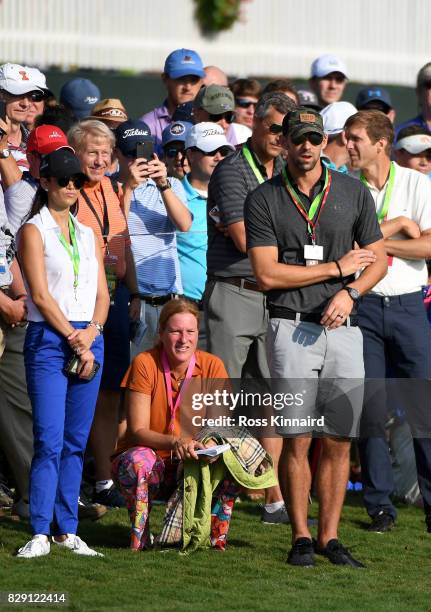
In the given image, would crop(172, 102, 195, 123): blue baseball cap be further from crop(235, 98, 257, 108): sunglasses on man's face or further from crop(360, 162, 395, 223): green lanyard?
crop(360, 162, 395, 223): green lanyard

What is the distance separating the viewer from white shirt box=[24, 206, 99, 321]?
7418mm

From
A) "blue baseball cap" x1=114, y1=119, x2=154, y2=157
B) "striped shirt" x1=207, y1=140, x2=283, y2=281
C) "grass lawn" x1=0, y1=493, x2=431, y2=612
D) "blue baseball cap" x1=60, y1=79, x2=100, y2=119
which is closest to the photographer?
"grass lawn" x1=0, y1=493, x2=431, y2=612

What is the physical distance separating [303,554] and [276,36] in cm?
1206

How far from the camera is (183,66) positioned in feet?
36.2

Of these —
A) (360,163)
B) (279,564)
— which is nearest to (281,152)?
(360,163)

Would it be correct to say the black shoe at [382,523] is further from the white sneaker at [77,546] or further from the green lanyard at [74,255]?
the green lanyard at [74,255]

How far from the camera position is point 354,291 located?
7.46 metres

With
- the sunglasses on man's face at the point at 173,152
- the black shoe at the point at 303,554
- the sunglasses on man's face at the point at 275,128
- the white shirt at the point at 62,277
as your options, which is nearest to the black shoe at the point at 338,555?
the black shoe at the point at 303,554

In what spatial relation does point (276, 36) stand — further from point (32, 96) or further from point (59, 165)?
point (59, 165)

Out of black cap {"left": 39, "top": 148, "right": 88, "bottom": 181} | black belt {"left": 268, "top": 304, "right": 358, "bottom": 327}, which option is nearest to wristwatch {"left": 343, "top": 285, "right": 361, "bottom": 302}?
black belt {"left": 268, "top": 304, "right": 358, "bottom": 327}

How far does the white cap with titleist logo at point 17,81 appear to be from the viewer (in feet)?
30.6

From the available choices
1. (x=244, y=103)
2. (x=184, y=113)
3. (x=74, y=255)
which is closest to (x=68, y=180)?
(x=74, y=255)

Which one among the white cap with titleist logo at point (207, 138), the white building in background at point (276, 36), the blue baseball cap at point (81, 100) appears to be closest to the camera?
the white cap with titleist logo at point (207, 138)

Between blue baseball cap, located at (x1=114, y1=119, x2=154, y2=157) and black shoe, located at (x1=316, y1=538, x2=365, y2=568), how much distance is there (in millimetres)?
2954
